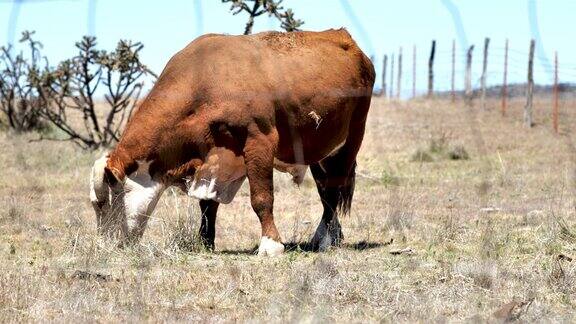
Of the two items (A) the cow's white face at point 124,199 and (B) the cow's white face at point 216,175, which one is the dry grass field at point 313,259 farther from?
(B) the cow's white face at point 216,175

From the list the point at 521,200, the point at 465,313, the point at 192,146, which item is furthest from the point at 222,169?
the point at 521,200

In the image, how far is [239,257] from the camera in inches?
333

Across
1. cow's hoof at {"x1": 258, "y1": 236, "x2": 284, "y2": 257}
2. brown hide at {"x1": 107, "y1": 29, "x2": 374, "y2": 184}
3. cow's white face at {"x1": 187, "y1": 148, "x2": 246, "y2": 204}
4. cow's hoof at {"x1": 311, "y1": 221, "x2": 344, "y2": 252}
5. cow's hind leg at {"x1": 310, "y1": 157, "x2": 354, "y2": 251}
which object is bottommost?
cow's hoof at {"x1": 311, "y1": 221, "x2": 344, "y2": 252}

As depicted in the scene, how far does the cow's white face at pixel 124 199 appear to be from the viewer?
28.2 feet

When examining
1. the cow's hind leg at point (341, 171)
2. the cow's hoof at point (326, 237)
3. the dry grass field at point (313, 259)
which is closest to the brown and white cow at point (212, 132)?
the dry grass field at point (313, 259)

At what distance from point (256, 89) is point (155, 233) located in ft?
7.01

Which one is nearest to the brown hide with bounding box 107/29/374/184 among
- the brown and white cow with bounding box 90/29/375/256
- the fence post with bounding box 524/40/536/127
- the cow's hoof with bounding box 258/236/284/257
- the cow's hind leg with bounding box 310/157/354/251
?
the brown and white cow with bounding box 90/29/375/256

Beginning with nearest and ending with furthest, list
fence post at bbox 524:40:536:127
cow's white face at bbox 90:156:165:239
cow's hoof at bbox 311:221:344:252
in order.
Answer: cow's white face at bbox 90:156:165:239
cow's hoof at bbox 311:221:344:252
fence post at bbox 524:40:536:127

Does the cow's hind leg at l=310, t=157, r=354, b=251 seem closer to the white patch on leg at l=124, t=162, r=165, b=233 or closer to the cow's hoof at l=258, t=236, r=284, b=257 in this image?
the cow's hoof at l=258, t=236, r=284, b=257

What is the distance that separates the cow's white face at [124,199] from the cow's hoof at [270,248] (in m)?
0.98

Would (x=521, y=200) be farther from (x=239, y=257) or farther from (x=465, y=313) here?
(x=465, y=313)

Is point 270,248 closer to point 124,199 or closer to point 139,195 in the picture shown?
point 139,195

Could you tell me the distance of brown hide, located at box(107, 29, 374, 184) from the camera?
28.4 ft

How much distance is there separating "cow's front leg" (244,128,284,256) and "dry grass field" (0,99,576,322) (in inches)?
7.4
